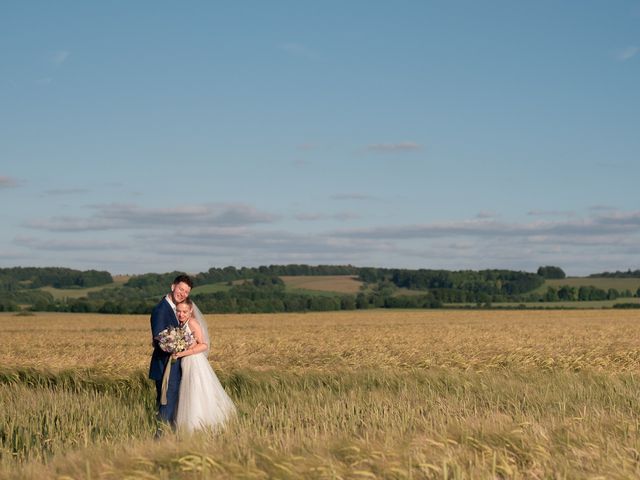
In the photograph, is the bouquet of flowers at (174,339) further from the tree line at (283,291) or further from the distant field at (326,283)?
the distant field at (326,283)

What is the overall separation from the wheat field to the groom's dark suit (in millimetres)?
365

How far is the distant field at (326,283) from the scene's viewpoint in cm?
10600

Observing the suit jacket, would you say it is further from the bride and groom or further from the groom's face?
the groom's face

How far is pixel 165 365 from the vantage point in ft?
34.8

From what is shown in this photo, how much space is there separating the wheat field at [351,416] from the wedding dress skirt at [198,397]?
0.49 metres

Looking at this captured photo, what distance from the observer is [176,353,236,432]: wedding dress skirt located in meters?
10.4

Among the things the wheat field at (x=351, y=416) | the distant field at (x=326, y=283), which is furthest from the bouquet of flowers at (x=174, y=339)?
the distant field at (x=326, y=283)

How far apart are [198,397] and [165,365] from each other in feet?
2.15

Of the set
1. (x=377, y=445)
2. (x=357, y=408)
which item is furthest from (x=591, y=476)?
(x=357, y=408)


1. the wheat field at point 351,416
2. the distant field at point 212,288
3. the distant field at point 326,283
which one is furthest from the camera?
the distant field at point 326,283

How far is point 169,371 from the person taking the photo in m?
10.6

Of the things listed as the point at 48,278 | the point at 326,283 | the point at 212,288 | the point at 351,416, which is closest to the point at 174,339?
the point at 351,416

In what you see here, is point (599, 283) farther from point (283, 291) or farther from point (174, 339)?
point (174, 339)

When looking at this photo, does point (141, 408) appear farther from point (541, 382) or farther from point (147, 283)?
point (147, 283)
